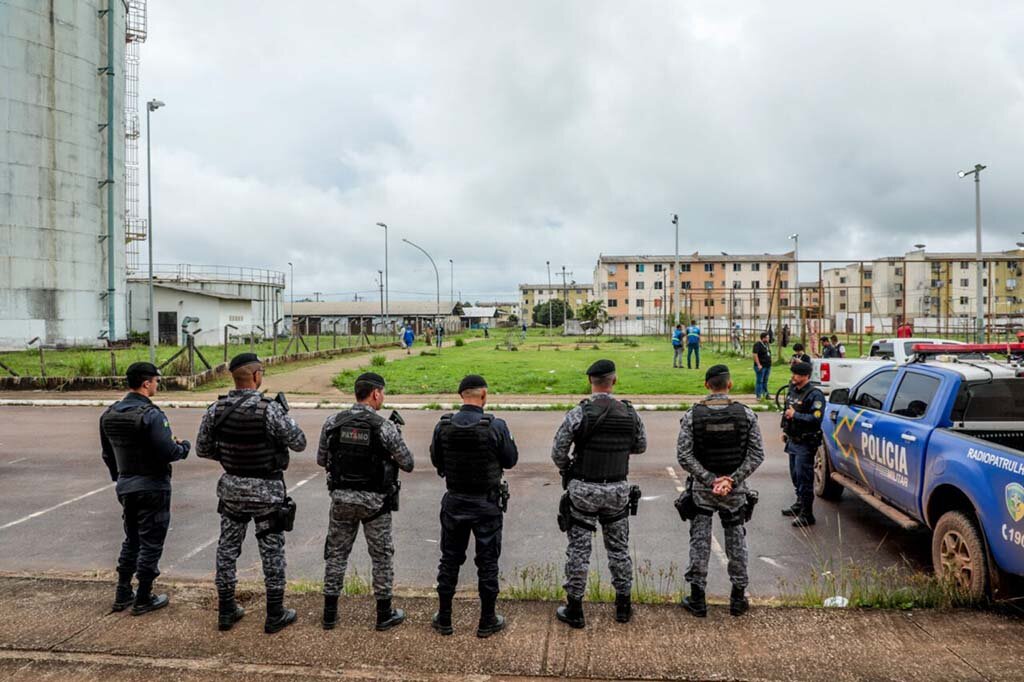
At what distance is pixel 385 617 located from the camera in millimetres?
4781

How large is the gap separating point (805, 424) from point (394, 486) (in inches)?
179

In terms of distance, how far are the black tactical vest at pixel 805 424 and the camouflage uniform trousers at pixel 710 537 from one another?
8.45ft

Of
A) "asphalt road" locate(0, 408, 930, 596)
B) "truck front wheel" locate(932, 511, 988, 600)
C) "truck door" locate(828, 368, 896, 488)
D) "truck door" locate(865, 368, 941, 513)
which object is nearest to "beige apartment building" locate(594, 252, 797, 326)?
"asphalt road" locate(0, 408, 930, 596)

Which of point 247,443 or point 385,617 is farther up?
point 247,443

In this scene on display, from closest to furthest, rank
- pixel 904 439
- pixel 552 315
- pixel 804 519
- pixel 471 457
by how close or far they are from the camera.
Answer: pixel 471 457 → pixel 904 439 → pixel 804 519 → pixel 552 315

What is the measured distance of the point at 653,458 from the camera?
10961mm

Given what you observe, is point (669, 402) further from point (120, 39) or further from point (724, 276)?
point (724, 276)

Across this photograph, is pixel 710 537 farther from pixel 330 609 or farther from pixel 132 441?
pixel 132 441

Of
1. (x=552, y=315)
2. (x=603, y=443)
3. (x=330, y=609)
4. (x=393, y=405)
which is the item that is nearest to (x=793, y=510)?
(x=603, y=443)

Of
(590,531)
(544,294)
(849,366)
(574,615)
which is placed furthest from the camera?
(544,294)

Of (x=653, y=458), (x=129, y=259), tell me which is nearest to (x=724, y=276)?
(x=129, y=259)

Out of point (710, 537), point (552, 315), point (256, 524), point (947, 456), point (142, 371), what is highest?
point (552, 315)

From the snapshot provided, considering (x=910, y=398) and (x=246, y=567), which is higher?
(x=910, y=398)

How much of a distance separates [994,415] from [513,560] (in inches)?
167
